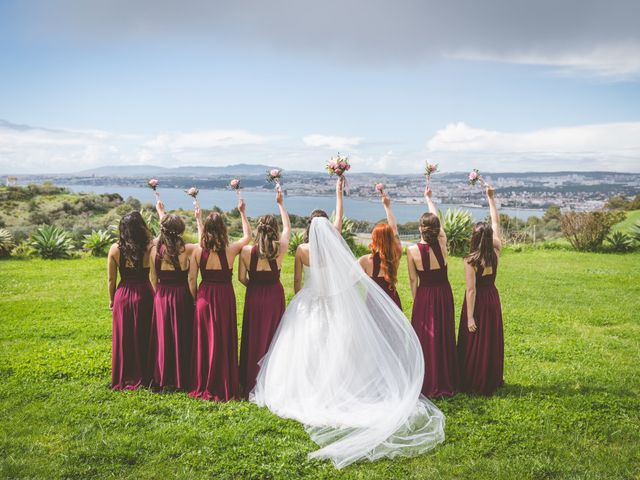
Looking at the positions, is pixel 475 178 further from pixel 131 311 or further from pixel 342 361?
pixel 131 311

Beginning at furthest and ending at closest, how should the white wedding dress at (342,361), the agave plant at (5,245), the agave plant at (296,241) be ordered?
1. the agave plant at (296,241)
2. the agave plant at (5,245)
3. the white wedding dress at (342,361)

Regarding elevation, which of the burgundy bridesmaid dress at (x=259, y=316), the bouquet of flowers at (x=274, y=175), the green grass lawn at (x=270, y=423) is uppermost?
the bouquet of flowers at (x=274, y=175)

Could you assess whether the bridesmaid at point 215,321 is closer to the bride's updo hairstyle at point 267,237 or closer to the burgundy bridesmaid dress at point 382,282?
the bride's updo hairstyle at point 267,237

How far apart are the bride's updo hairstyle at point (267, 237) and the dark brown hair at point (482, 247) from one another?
2.31m

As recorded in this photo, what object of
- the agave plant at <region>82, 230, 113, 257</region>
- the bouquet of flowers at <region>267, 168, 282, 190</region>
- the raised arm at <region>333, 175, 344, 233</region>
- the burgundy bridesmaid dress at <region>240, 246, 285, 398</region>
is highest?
the bouquet of flowers at <region>267, 168, 282, 190</region>

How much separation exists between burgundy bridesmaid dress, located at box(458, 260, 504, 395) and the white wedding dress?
0.79 m

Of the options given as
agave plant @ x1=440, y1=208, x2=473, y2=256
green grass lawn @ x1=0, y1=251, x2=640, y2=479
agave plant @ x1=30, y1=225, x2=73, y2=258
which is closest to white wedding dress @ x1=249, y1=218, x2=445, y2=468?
green grass lawn @ x1=0, y1=251, x2=640, y2=479

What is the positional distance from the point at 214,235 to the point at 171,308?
106 cm

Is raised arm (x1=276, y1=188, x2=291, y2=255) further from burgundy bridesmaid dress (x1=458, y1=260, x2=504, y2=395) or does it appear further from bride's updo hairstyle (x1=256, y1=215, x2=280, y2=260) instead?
burgundy bridesmaid dress (x1=458, y1=260, x2=504, y2=395)

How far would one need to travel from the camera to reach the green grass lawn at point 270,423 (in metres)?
4.34

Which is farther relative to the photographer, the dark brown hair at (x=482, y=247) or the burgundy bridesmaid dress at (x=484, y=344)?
the burgundy bridesmaid dress at (x=484, y=344)

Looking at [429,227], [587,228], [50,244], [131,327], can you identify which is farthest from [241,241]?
[587,228]

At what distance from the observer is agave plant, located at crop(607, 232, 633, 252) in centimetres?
1836

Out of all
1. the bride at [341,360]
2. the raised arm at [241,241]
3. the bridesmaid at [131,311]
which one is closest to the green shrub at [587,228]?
the bride at [341,360]
